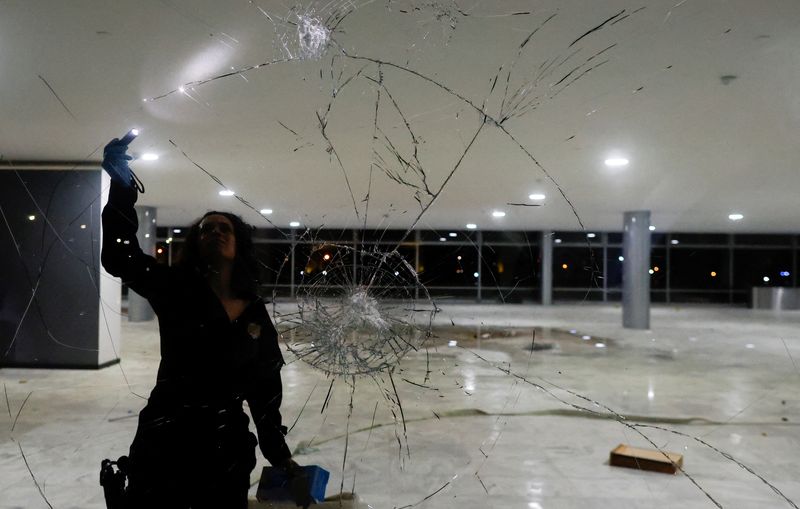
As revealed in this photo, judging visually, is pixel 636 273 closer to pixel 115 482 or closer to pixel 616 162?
pixel 616 162

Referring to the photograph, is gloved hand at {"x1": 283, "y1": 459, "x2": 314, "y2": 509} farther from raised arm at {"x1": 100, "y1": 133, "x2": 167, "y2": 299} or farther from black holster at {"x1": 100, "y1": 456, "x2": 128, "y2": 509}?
raised arm at {"x1": 100, "y1": 133, "x2": 167, "y2": 299}

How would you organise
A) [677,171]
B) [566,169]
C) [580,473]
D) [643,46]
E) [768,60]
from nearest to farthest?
[643,46] < [768,60] < [580,473] < [566,169] < [677,171]

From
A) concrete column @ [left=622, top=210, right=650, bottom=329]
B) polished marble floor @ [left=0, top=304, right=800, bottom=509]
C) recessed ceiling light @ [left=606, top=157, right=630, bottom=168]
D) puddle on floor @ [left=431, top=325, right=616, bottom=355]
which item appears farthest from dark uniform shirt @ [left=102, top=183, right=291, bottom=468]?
concrete column @ [left=622, top=210, right=650, bottom=329]

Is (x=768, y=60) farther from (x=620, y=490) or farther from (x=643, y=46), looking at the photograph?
(x=620, y=490)

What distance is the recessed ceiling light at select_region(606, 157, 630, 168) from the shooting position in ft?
14.2

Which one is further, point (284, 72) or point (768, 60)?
point (768, 60)

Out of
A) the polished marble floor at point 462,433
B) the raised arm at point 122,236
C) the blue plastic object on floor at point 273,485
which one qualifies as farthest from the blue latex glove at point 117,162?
the blue plastic object on floor at point 273,485

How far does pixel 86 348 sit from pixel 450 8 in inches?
67.1

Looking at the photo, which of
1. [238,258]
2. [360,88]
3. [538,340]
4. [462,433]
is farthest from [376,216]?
[538,340]

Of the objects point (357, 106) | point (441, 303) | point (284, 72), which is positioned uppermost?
point (284, 72)

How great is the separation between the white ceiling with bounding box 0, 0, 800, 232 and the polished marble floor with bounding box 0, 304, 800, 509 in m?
0.56

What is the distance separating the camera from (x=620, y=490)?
2.78 metres

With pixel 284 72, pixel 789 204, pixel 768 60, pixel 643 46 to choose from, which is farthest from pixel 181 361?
pixel 789 204

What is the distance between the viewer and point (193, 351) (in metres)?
1.33
